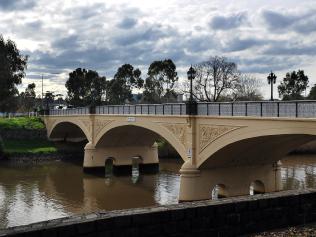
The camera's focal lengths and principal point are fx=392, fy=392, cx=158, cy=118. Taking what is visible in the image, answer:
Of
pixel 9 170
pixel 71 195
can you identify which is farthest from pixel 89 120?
pixel 71 195

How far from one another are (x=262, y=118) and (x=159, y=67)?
167 ft

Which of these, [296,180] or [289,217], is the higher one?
[289,217]

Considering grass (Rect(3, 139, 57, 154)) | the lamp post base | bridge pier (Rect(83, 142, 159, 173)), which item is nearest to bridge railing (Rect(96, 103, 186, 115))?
the lamp post base

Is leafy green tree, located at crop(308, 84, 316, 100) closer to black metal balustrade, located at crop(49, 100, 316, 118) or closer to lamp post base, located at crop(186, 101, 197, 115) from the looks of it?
black metal balustrade, located at crop(49, 100, 316, 118)

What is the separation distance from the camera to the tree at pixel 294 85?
5853 cm

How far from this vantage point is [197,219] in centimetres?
813

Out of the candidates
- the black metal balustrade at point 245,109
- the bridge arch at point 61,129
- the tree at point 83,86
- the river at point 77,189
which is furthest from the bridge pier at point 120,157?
the tree at point 83,86

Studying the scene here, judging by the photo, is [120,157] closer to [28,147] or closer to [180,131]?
[180,131]

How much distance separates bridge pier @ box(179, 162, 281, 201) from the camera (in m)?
20.7

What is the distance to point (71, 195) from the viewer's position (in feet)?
85.5

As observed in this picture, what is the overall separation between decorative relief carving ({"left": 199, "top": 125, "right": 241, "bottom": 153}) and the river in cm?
510

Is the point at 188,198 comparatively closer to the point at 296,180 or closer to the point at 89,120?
the point at 296,180

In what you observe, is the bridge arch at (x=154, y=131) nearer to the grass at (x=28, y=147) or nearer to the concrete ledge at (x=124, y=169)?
the concrete ledge at (x=124, y=169)

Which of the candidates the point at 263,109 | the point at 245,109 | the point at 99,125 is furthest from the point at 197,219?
the point at 99,125
